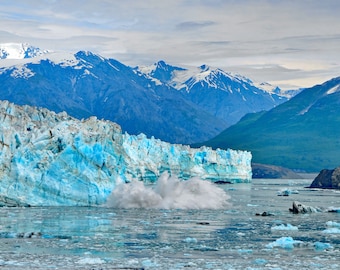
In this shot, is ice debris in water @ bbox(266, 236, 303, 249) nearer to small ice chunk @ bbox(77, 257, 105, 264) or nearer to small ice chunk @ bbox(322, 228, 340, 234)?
small ice chunk @ bbox(322, 228, 340, 234)

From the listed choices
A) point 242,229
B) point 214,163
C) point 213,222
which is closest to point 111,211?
point 213,222

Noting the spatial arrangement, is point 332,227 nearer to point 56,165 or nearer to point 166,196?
point 166,196

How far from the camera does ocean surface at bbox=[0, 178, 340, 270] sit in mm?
27938

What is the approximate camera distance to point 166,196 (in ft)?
184

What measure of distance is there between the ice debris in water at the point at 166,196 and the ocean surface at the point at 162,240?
3718 millimetres

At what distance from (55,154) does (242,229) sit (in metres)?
18.9

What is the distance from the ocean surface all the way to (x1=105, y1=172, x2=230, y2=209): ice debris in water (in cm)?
372

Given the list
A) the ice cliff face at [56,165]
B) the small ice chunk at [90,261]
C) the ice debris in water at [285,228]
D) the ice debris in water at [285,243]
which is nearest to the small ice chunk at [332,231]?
the ice debris in water at [285,228]

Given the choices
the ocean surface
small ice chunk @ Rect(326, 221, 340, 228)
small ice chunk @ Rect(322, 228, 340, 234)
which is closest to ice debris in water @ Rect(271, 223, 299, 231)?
the ocean surface

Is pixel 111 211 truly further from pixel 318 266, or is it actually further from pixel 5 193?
pixel 318 266

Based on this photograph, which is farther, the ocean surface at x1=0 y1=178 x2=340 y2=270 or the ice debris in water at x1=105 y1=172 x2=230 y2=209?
the ice debris in water at x1=105 y1=172 x2=230 y2=209

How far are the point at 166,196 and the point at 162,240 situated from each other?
21596mm

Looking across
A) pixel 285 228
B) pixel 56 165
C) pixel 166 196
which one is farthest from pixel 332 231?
pixel 56 165

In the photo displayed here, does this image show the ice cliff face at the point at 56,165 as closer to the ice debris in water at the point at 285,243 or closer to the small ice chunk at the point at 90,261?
the ice debris in water at the point at 285,243
